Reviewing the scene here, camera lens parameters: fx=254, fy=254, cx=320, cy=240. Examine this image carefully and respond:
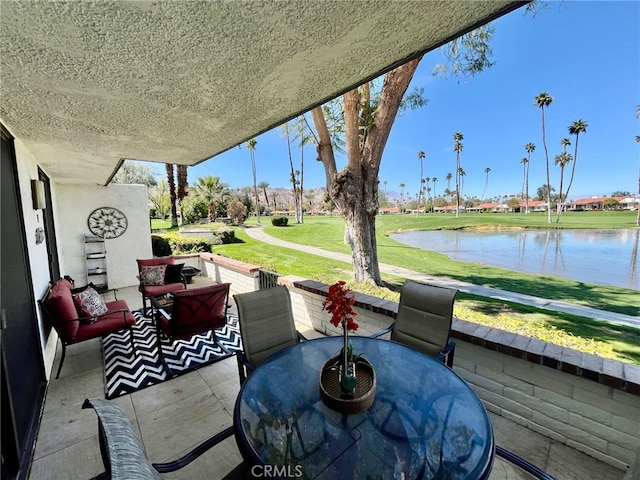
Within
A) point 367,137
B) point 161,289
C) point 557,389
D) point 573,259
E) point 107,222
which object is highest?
point 367,137

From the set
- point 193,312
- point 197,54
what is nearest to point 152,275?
point 193,312

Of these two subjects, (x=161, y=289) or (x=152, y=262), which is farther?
(x=152, y=262)

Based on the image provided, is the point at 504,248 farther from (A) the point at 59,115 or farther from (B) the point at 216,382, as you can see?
(A) the point at 59,115

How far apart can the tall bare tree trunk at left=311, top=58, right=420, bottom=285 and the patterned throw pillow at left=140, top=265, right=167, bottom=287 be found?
3.58m

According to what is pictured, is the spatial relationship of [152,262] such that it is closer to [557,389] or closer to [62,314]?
[62,314]

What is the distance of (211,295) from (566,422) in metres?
3.22

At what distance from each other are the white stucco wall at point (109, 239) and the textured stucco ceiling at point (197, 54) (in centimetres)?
456

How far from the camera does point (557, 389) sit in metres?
1.77

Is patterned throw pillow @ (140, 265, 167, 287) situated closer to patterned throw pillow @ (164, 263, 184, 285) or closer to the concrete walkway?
patterned throw pillow @ (164, 263, 184, 285)

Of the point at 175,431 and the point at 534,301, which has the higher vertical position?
the point at 175,431

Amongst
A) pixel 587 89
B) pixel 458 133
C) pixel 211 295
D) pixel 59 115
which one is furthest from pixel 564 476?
pixel 458 133

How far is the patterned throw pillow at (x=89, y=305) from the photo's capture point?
3008 mm

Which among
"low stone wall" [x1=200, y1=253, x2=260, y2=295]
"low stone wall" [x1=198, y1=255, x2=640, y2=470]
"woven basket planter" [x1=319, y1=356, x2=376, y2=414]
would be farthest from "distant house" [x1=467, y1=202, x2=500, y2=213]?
"woven basket planter" [x1=319, y1=356, x2=376, y2=414]

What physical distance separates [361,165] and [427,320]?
3.37 meters
